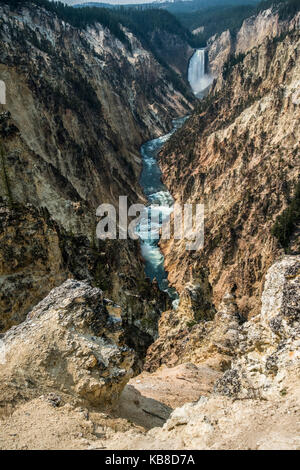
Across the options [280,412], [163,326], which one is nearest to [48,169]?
[163,326]

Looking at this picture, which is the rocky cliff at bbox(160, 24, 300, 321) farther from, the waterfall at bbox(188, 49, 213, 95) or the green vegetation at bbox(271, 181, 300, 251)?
the waterfall at bbox(188, 49, 213, 95)

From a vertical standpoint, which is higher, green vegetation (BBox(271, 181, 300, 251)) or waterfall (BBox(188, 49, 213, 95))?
waterfall (BBox(188, 49, 213, 95))

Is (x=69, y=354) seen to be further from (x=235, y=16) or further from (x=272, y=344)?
(x=235, y=16)

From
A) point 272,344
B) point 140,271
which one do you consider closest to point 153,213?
point 140,271

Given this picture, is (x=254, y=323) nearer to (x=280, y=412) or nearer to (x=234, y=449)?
(x=280, y=412)

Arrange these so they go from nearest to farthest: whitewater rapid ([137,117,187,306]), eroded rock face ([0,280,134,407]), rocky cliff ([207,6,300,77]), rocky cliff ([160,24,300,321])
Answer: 1. eroded rock face ([0,280,134,407])
2. rocky cliff ([160,24,300,321])
3. whitewater rapid ([137,117,187,306])
4. rocky cliff ([207,6,300,77])

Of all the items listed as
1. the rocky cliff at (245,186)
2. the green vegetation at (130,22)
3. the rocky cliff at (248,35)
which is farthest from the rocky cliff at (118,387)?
Result: the rocky cliff at (248,35)

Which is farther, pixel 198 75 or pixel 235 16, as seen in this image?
pixel 235 16

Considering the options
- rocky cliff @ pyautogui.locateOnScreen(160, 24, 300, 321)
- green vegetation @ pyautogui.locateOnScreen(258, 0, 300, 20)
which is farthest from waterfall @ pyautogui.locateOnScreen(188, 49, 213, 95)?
rocky cliff @ pyautogui.locateOnScreen(160, 24, 300, 321)
